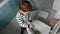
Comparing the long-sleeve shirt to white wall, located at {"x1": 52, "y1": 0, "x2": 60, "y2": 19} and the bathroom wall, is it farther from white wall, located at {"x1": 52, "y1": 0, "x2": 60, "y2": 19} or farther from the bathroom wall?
white wall, located at {"x1": 52, "y1": 0, "x2": 60, "y2": 19}

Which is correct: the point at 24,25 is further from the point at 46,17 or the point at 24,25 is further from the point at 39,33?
the point at 46,17

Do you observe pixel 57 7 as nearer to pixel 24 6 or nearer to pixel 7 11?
pixel 24 6

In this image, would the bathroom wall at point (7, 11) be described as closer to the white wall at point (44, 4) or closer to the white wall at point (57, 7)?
the white wall at point (44, 4)

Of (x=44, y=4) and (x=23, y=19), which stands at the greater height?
(x=44, y=4)

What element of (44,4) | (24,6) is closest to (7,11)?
(24,6)

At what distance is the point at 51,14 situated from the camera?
49.5 inches

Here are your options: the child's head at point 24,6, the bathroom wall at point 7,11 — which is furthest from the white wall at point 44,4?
the bathroom wall at point 7,11

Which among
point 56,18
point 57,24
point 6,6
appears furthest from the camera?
point 56,18

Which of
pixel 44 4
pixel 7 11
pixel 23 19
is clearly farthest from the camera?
pixel 44 4

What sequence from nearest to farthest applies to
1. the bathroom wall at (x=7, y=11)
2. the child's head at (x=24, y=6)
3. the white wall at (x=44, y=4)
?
the bathroom wall at (x=7, y=11) → the child's head at (x=24, y=6) → the white wall at (x=44, y=4)

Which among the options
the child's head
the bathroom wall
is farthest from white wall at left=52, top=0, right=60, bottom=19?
the bathroom wall

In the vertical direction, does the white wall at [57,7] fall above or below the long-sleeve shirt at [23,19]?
above

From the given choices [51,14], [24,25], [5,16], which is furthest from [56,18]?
[5,16]

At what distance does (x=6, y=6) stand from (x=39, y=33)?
47 cm
